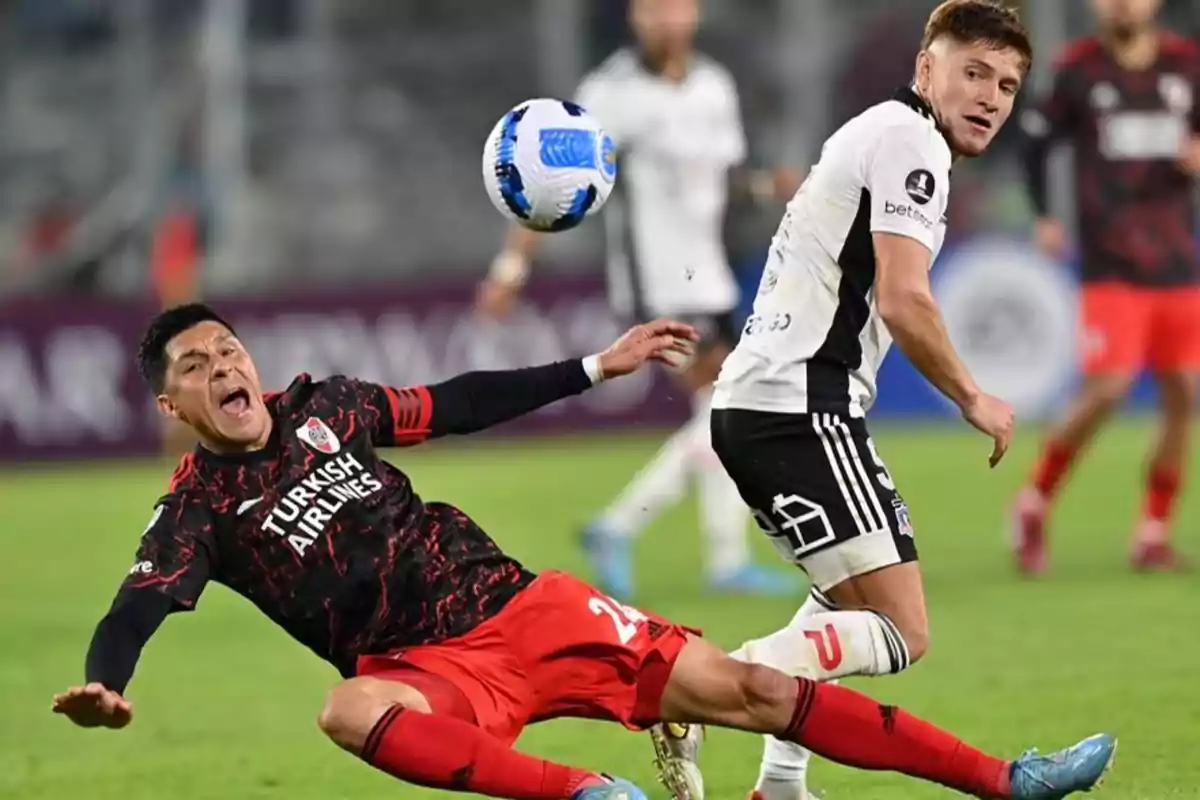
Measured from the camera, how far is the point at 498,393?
553cm

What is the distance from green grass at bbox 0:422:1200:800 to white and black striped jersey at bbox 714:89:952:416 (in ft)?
3.60

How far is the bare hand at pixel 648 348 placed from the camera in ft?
18.1

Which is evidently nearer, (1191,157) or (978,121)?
(978,121)

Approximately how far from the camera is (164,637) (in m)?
9.73

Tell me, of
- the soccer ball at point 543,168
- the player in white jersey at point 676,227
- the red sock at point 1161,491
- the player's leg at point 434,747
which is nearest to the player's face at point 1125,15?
the player in white jersey at point 676,227

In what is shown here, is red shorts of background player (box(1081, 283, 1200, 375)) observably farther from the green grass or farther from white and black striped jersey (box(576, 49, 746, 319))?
white and black striped jersey (box(576, 49, 746, 319))

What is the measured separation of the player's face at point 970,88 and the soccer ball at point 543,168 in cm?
121

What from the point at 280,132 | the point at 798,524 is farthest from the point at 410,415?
the point at 280,132

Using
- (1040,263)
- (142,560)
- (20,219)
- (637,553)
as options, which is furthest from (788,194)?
(20,219)

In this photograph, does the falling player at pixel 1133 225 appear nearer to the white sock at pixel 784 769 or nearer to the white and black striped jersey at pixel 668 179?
the white and black striped jersey at pixel 668 179

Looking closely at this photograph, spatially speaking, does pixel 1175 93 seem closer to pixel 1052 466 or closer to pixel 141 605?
pixel 1052 466

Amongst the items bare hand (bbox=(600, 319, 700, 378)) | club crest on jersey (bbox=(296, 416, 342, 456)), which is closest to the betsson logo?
bare hand (bbox=(600, 319, 700, 378))

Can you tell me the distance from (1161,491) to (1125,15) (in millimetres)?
2171

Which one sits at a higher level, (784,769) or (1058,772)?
(1058,772)
